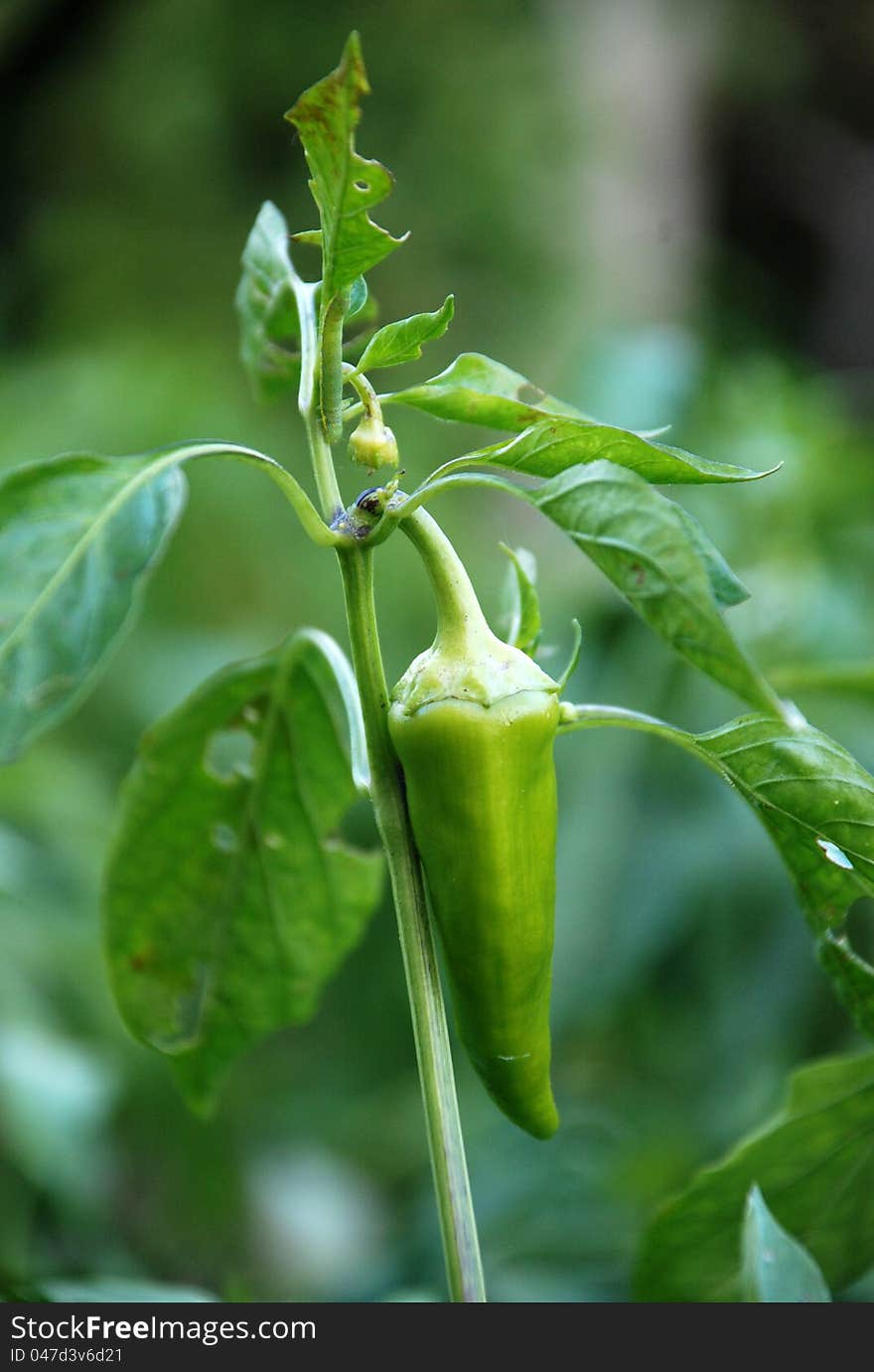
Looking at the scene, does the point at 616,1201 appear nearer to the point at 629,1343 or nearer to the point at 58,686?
the point at 629,1343

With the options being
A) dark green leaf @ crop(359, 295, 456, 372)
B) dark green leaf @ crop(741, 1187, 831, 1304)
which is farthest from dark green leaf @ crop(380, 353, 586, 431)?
dark green leaf @ crop(741, 1187, 831, 1304)

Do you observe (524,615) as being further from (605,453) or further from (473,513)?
(473,513)

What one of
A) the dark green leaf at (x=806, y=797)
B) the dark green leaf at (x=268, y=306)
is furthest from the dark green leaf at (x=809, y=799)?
the dark green leaf at (x=268, y=306)

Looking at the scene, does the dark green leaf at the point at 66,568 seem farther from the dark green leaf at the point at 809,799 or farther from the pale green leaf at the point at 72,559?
the dark green leaf at the point at 809,799

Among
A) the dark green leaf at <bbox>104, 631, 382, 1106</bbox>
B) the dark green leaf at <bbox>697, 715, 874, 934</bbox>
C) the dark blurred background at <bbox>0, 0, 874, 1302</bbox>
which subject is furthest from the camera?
the dark blurred background at <bbox>0, 0, 874, 1302</bbox>

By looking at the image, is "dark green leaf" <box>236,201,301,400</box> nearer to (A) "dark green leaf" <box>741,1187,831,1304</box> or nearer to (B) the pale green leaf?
(B) the pale green leaf

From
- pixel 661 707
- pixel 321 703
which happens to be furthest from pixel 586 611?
pixel 321 703

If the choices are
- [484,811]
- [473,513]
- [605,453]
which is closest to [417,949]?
[484,811]
